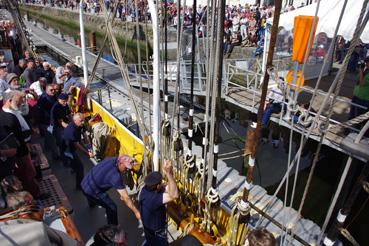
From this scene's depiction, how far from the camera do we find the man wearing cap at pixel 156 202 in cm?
317

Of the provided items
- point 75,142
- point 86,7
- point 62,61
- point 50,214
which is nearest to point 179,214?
point 50,214

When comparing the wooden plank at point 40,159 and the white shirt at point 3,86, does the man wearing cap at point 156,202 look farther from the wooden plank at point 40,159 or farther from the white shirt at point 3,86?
the white shirt at point 3,86

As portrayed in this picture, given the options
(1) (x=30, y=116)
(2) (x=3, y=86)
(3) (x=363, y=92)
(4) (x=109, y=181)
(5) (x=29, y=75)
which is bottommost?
(1) (x=30, y=116)

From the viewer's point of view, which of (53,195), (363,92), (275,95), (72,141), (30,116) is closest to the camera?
(53,195)

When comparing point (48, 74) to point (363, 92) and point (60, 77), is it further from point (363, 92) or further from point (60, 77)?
point (363, 92)

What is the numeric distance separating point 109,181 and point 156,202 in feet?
2.71

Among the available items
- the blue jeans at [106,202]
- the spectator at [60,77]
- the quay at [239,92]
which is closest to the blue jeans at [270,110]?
the quay at [239,92]

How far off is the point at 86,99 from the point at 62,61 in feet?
37.1

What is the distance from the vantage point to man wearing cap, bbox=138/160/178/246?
317 cm

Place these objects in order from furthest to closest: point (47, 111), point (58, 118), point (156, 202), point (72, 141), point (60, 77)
Answer: point (60, 77) → point (47, 111) → point (58, 118) → point (72, 141) → point (156, 202)

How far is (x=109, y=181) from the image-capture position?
369 centimetres

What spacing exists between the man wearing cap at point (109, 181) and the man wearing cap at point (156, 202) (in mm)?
415

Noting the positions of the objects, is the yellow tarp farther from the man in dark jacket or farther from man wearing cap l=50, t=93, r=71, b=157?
the man in dark jacket

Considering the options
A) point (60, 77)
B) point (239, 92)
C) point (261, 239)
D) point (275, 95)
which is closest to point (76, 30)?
point (60, 77)
